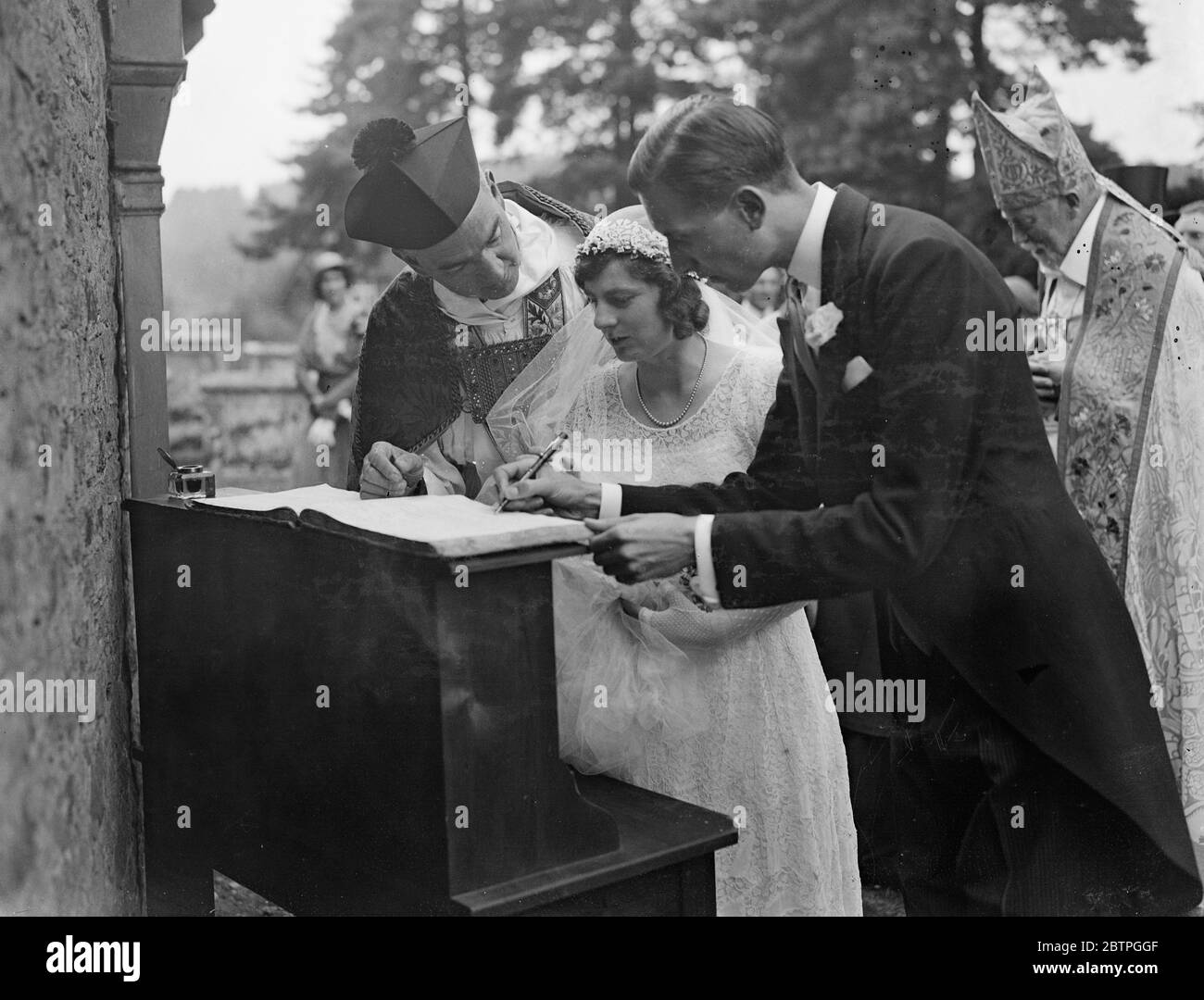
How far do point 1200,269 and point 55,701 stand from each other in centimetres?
289

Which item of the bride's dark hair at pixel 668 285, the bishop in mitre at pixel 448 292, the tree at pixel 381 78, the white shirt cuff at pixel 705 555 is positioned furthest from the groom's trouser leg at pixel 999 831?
the tree at pixel 381 78

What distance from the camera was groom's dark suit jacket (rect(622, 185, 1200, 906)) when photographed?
2.42 meters

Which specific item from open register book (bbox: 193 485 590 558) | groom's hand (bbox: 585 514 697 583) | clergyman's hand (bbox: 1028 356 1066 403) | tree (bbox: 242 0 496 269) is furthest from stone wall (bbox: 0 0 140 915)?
clergyman's hand (bbox: 1028 356 1066 403)

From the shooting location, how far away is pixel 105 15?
3.37 meters

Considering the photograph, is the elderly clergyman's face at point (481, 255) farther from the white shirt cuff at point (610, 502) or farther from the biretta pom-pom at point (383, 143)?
the white shirt cuff at point (610, 502)

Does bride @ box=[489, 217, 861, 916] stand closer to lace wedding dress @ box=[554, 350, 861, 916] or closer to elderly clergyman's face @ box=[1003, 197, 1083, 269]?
lace wedding dress @ box=[554, 350, 861, 916]

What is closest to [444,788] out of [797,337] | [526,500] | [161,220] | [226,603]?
[526,500]

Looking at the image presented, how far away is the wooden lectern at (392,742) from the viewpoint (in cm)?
226

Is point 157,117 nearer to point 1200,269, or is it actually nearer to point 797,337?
point 797,337

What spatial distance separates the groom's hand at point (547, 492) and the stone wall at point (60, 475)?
89 cm

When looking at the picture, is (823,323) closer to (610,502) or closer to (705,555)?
(705,555)

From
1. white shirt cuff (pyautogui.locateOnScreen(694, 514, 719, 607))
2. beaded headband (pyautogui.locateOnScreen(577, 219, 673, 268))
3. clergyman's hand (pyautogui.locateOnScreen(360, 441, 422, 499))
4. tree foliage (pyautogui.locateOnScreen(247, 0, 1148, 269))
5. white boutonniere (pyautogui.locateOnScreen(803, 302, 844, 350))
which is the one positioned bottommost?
white shirt cuff (pyautogui.locateOnScreen(694, 514, 719, 607))

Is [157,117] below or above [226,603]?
above

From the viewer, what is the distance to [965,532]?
8.20 ft
